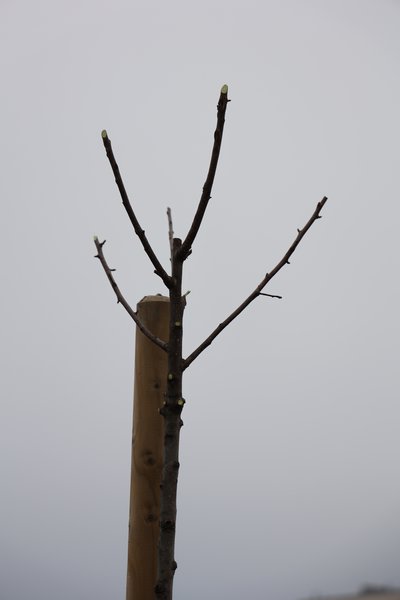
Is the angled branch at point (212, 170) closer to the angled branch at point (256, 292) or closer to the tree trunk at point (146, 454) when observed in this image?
the angled branch at point (256, 292)

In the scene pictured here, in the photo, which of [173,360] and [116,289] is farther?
[116,289]

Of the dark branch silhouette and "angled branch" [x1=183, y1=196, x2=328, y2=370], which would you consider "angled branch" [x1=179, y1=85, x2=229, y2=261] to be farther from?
"angled branch" [x1=183, y1=196, x2=328, y2=370]

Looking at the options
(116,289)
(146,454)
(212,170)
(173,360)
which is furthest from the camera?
(146,454)

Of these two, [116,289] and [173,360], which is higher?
[116,289]

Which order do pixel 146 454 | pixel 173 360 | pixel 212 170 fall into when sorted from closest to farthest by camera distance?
pixel 212 170 → pixel 173 360 → pixel 146 454

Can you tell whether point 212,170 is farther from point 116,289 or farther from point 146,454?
point 146,454

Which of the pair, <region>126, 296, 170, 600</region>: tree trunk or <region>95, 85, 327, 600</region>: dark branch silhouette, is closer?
<region>95, 85, 327, 600</region>: dark branch silhouette

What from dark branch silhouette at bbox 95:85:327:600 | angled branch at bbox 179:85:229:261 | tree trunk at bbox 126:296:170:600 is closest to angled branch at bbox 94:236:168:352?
dark branch silhouette at bbox 95:85:327:600

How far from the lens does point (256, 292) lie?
4.05ft

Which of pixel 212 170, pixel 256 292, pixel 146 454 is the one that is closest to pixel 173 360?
pixel 256 292

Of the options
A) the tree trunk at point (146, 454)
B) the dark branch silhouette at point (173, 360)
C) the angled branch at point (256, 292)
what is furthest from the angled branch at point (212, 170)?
the tree trunk at point (146, 454)

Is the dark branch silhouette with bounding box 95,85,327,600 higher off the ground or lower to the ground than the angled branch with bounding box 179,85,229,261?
lower

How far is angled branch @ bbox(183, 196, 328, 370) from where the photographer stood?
1194mm

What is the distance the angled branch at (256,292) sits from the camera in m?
1.19
